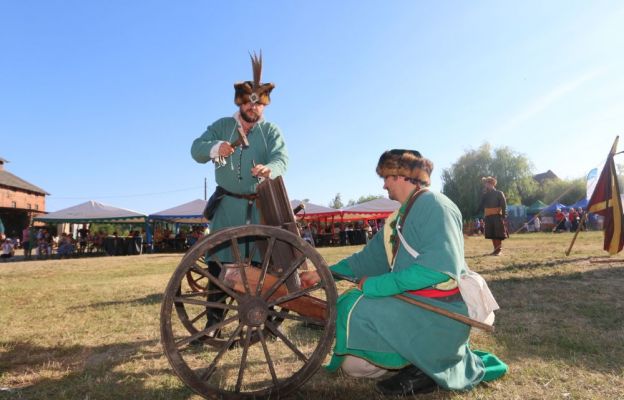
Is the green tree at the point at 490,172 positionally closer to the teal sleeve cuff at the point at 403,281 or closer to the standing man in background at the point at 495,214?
the standing man in background at the point at 495,214

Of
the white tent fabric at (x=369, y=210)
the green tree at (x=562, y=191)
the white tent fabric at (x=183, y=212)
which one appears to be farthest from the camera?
the green tree at (x=562, y=191)

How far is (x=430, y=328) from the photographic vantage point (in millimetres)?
2189

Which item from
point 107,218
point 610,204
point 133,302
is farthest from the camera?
point 107,218

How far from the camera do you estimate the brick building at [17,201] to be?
36.3 meters

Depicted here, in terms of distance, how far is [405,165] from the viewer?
241 cm

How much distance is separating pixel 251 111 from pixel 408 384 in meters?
2.15

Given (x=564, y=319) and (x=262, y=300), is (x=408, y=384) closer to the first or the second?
(x=262, y=300)

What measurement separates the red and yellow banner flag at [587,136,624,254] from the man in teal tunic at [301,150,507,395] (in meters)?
7.70

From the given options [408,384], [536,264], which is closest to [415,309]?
[408,384]

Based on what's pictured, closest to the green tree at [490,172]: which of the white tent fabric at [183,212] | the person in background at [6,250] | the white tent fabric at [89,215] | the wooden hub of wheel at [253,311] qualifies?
the white tent fabric at [183,212]

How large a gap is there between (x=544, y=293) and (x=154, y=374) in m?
4.73

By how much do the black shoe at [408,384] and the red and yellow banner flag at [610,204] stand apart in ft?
26.1

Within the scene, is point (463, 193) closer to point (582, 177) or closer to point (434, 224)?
point (582, 177)

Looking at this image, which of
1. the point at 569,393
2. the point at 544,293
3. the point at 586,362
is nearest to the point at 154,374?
the point at 569,393
